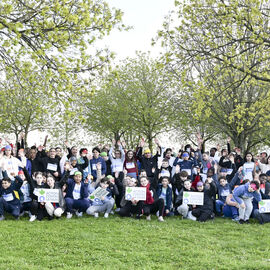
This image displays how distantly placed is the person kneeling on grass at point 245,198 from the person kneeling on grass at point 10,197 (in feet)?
20.2

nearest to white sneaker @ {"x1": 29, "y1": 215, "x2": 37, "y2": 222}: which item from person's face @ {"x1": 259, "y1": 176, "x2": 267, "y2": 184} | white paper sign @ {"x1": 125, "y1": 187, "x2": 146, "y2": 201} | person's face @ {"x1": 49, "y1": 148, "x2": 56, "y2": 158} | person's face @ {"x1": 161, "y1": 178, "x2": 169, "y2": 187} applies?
person's face @ {"x1": 49, "y1": 148, "x2": 56, "y2": 158}

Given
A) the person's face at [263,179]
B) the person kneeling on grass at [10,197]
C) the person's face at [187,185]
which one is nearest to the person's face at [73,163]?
the person kneeling on grass at [10,197]

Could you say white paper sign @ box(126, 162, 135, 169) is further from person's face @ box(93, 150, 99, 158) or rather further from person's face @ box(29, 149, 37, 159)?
person's face @ box(29, 149, 37, 159)

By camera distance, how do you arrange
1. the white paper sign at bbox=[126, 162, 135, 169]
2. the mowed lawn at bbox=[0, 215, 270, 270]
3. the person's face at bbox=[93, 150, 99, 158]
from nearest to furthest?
the mowed lawn at bbox=[0, 215, 270, 270]
the person's face at bbox=[93, 150, 99, 158]
the white paper sign at bbox=[126, 162, 135, 169]

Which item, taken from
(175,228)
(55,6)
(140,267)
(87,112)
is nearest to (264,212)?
(175,228)

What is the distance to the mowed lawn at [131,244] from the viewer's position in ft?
21.2

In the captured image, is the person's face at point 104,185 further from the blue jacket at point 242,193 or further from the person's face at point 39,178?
the blue jacket at point 242,193

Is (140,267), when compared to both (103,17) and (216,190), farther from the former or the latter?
(103,17)

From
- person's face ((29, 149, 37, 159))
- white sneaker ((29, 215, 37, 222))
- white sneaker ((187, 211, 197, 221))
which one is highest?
person's face ((29, 149, 37, 159))

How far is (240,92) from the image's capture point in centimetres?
2405

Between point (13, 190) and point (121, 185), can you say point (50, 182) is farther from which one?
point (121, 185)

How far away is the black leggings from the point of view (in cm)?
1027

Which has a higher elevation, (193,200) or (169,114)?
(169,114)

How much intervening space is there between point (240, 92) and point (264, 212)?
15297 millimetres
